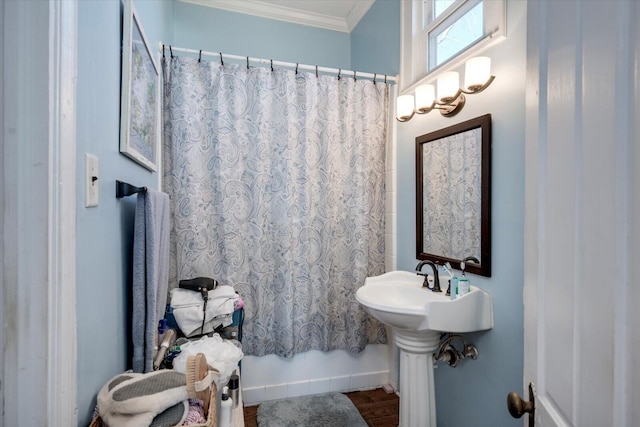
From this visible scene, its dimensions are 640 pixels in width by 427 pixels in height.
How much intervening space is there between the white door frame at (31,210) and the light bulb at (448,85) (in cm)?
149

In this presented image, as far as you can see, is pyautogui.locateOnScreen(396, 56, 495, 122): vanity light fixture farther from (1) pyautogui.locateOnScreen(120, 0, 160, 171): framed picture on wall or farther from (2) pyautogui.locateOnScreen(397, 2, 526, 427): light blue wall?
(1) pyautogui.locateOnScreen(120, 0, 160, 171): framed picture on wall

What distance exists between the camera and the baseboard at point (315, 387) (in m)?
2.05

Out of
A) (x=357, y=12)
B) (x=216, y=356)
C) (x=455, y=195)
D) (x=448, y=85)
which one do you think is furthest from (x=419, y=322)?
(x=357, y=12)

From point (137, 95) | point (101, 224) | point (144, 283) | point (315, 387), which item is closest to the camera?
point (101, 224)

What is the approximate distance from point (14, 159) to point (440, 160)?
1685mm

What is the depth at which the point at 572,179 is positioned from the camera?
0.51 metres

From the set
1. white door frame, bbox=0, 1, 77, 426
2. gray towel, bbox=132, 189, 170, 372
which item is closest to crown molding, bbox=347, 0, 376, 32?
gray towel, bbox=132, 189, 170, 372

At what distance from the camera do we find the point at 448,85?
1552mm

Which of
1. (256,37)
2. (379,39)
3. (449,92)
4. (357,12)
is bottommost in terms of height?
(449,92)

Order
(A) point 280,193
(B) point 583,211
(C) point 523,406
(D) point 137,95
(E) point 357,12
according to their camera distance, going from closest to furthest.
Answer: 1. (B) point 583,211
2. (C) point 523,406
3. (D) point 137,95
4. (A) point 280,193
5. (E) point 357,12

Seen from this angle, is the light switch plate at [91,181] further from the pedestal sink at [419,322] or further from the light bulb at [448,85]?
the light bulb at [448,85]

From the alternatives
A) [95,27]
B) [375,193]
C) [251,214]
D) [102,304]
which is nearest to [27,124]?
[95,27]

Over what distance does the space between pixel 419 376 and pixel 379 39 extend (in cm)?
221

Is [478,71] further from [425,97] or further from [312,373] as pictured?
[312,373]
